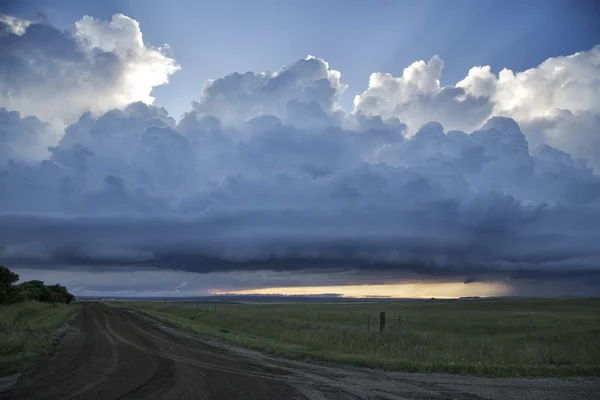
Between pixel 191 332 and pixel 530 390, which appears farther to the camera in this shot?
pixel 191 332

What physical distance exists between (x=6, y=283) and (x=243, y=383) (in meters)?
42.9

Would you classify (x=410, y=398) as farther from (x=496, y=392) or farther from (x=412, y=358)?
(x=412, y=358)

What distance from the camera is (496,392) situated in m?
12.9

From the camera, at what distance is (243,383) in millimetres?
13953

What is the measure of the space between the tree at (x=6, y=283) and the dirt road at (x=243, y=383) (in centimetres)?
3163

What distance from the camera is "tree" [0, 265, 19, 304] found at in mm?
45384

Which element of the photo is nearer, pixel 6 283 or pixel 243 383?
pixel 243 383

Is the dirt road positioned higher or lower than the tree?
lower

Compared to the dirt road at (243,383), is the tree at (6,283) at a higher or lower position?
higher

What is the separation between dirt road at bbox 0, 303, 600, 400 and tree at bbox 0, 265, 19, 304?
3163cm

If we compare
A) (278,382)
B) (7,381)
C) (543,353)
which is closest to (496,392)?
(278,382)

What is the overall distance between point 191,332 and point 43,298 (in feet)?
282

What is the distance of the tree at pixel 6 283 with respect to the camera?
45384 millimetres

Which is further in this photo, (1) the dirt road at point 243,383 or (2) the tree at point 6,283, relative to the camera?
(2) the tree at point 6,283
